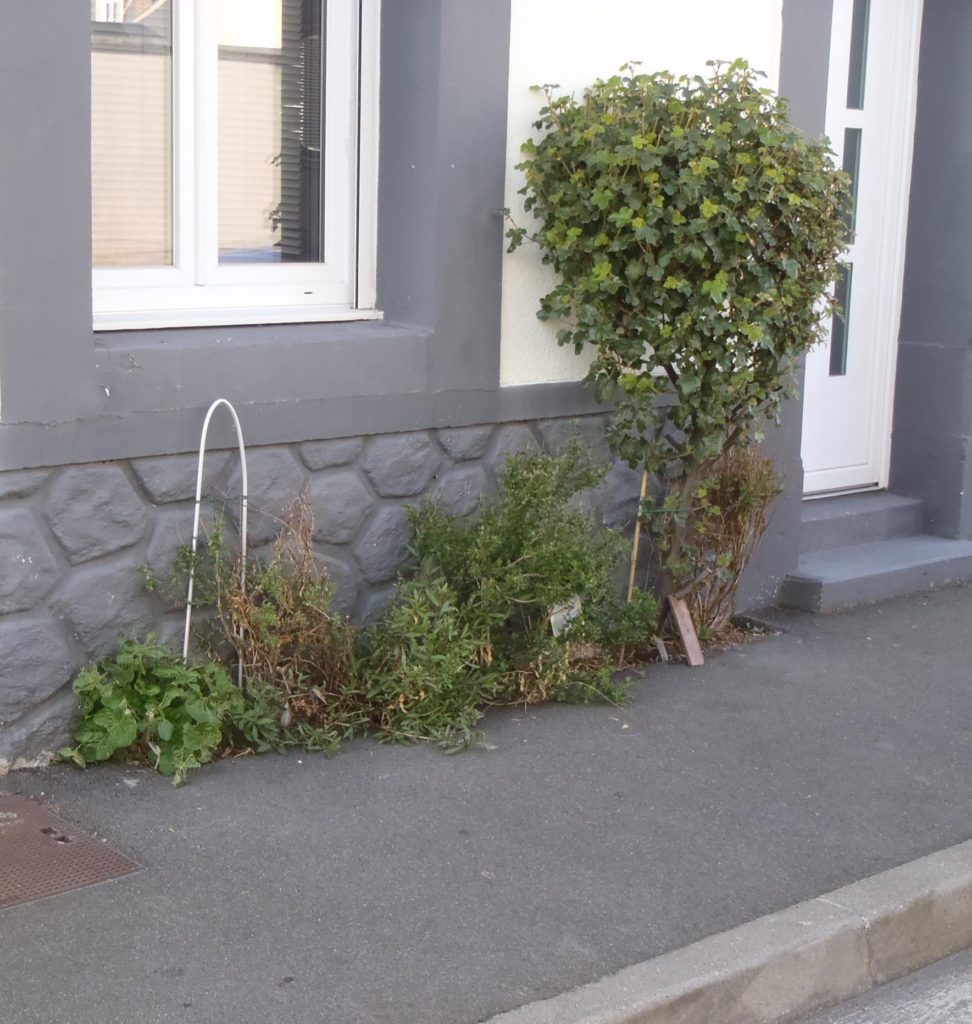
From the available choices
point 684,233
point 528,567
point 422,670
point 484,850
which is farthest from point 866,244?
point 484,850

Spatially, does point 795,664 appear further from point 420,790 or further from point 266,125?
point 266,125

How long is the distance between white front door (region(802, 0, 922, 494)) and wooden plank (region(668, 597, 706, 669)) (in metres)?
1.71

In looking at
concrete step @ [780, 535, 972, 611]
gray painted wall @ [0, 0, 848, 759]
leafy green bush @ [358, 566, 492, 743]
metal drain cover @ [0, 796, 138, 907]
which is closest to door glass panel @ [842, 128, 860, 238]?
concrete step @ [780, 535, 972, 611]

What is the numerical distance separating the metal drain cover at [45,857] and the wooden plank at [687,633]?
2.62 m

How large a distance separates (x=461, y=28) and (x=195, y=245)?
1.20 metres

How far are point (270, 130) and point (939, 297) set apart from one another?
377 centimetres

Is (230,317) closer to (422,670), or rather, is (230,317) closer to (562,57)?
(422,670)

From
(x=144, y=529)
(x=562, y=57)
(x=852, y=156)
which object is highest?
(x=562, y=57)

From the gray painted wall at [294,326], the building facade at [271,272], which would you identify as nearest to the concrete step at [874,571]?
the building facade at [271,272]

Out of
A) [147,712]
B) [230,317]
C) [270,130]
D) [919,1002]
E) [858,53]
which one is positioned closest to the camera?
[919,1002]

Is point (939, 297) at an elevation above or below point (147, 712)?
above

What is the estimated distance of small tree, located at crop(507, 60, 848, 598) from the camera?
5.05 meters

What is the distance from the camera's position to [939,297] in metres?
7.32

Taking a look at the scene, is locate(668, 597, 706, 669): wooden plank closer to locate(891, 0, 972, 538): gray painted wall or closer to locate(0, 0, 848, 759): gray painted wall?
locate(0, 0, 848, 759): gray painted wall
